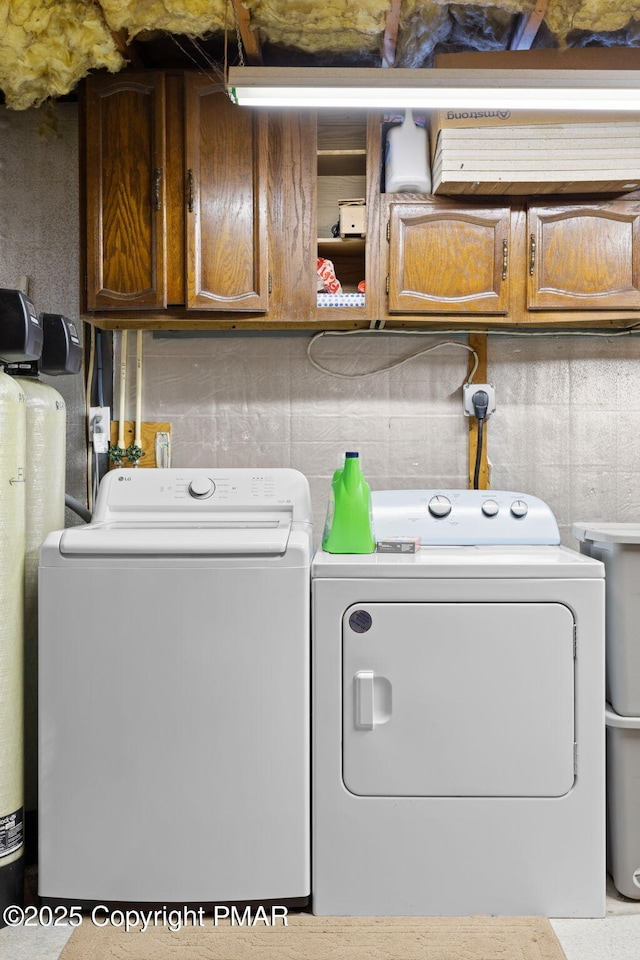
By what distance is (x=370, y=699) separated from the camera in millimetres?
1856

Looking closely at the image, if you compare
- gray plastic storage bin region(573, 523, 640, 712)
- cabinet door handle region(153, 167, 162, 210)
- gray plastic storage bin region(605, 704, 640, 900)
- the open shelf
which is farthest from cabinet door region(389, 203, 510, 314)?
gray plastic storage bin region(605, 704, 640, 900)

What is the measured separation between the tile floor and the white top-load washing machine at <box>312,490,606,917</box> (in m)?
0.05

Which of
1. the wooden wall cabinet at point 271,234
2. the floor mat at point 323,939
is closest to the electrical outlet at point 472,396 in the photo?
the wooden wall cabinet at point 271,234

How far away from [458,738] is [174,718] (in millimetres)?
734

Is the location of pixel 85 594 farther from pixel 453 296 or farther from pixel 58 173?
pixel 58 173

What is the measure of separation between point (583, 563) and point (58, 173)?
2.36m

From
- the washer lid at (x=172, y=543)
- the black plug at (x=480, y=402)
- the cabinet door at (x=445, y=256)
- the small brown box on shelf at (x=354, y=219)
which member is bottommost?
the washer lid at (x=172, y=543)

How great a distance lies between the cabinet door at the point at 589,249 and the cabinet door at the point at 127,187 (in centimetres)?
126

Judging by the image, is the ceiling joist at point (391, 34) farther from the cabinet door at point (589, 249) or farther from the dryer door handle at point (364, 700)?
the dryer door handle at point (364, 700)

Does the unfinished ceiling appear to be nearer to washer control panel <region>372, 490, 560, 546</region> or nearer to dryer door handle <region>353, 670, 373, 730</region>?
washer control panel <region>372, 490, 560, 546</region>

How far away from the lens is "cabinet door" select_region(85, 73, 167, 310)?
7.84 feet

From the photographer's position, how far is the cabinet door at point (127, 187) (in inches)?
94.0

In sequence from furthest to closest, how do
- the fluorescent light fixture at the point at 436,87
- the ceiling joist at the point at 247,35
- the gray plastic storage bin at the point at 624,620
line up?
the ceiling joist at the point at 247,35, the gray plastic storage bin at the point at 624,620, the fluorescent light fixture at the point at 436,87

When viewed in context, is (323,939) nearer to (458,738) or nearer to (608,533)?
(458,738)
